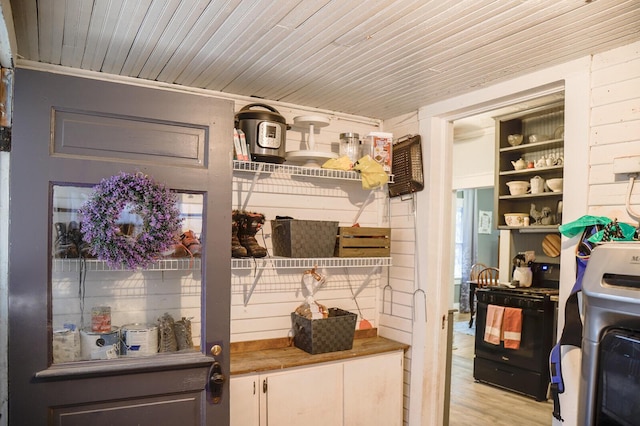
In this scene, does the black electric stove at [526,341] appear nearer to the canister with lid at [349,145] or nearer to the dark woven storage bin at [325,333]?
the dark woven storage bin at [325,333]

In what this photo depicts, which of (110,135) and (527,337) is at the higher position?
(110,135)

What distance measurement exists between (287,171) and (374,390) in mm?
1458

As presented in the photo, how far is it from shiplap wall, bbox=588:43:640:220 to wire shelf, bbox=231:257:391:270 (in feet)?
4.27

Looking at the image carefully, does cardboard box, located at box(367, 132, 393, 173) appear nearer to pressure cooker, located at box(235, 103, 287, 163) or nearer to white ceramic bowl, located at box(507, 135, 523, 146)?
pressure cooker, located at box(235, 103, 287, 163)

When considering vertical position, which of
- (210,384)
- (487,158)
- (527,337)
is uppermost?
(487,158)

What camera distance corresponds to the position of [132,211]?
6.14 ft

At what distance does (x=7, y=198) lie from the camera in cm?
190

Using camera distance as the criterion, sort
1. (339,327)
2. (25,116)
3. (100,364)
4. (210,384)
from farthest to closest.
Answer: (339,327) → (210,384) → (100,364) → (25,116)

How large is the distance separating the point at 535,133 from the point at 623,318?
11.2 feet

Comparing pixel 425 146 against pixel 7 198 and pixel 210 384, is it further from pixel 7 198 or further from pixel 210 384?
pixel 7 198

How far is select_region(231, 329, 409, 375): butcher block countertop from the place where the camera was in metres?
2.46

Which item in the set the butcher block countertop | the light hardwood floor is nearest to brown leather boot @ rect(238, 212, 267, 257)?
→ the butcher block countertop

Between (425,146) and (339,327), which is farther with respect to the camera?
(425,146)

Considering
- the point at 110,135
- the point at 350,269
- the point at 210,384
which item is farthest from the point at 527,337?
the point at 110,135
